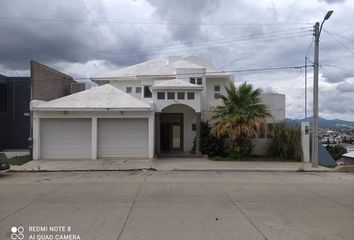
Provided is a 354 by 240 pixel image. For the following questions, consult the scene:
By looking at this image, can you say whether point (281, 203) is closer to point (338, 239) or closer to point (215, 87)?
point (338, 239)

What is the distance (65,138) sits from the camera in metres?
25.1

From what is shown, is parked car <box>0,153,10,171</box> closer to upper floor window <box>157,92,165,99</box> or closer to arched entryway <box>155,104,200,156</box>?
upper floor window <box>157,92,165,99</box>

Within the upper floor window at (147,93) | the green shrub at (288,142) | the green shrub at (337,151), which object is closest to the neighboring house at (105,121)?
the upper floor window at (147,93)

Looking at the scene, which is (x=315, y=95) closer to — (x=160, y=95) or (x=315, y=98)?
(x=315, y=98)

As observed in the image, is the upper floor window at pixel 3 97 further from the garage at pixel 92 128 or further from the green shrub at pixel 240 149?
the green shrub at pixel 240 149

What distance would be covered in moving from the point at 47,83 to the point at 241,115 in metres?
14.0

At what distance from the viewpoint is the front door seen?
29.8 m

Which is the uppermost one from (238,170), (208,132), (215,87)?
(215,87)

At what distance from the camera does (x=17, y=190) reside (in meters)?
13.3

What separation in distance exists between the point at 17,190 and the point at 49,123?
12.4m

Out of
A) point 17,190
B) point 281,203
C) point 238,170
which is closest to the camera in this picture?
point 281,203

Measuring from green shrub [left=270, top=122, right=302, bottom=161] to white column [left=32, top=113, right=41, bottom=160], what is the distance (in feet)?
51.8

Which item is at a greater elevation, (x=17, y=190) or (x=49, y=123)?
(x=49, y=123)

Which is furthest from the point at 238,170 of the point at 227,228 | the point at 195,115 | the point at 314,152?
the point at 227,228
